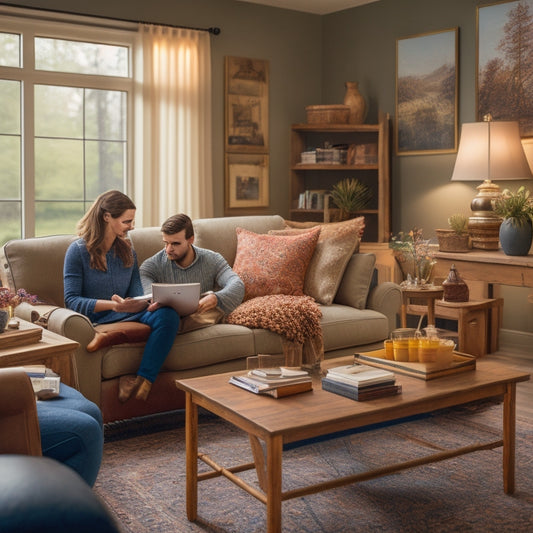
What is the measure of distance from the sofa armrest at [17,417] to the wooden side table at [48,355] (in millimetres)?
664

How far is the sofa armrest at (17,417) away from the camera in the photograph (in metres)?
1.82

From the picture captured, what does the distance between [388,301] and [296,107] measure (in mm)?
2840

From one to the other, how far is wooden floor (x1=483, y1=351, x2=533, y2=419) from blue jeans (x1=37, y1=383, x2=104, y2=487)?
91.0 inches

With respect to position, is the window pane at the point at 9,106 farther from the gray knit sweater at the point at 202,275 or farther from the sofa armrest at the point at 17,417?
the sofa armrest at the point at 17,417

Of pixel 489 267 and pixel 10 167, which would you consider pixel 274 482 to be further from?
pixel 10 167

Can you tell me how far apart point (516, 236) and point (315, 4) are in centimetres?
289

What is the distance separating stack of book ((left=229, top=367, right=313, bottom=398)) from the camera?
2.38 metres

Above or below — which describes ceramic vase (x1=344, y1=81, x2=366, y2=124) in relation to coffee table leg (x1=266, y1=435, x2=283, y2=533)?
above

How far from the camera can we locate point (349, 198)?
5941 mm

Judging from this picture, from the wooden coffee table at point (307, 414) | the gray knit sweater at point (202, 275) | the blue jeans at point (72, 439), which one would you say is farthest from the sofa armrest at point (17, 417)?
the gray knit sweater at point (202, 275)

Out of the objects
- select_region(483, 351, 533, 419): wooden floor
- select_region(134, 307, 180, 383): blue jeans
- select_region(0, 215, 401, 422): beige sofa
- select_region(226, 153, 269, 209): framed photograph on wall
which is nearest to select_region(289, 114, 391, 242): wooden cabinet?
select_region(226, 153, 269, 209): framed photograph on wall

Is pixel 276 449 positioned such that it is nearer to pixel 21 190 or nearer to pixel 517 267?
pixel 517 267

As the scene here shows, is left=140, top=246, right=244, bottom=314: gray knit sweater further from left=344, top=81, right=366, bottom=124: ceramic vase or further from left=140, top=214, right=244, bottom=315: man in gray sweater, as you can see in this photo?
left=344, top=81, right=366, bottom=124: ceramic vase

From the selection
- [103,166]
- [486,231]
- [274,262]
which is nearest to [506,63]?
[486,231]
